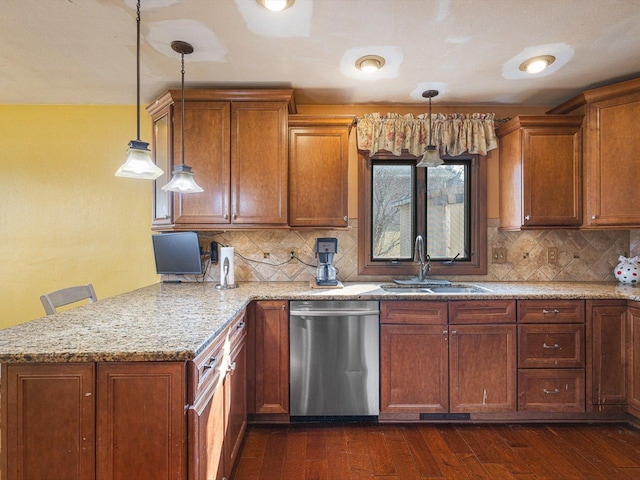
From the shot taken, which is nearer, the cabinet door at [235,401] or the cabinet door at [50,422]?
the cabinet door at [50,422]

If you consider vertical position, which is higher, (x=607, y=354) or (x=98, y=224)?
(x=98, y=224)

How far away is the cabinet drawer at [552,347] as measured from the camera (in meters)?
2.29

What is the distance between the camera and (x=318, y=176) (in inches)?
103

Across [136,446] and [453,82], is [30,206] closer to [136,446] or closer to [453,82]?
[136,446]

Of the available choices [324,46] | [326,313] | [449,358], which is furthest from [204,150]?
[449,358]

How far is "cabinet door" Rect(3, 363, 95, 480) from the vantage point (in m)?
1.08

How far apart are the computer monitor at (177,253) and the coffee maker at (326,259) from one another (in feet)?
3.35

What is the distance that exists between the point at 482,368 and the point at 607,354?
892 millimetres

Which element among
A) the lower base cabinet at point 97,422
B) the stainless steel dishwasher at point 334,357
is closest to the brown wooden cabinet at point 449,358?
the stainless steel dishwasher at point 334,357

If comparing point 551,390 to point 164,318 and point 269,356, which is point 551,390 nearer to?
point 269,356

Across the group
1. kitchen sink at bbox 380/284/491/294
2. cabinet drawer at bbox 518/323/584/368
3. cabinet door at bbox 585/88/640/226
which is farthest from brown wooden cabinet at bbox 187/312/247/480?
cabinet door at bbox 585/88/640/226

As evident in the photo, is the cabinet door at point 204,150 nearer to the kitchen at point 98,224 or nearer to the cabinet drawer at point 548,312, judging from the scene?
the kitchen at point 98,224

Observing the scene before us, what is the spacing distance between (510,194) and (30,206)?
169 inches

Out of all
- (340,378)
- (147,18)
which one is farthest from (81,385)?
(147,18)
